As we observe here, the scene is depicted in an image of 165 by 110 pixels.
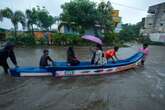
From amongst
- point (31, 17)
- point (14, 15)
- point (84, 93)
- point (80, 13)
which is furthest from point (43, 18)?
point (84, 93)

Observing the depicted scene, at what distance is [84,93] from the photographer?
701cm

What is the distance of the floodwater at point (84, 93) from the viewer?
19.2 feet

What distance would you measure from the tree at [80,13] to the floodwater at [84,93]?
20331 millimetres

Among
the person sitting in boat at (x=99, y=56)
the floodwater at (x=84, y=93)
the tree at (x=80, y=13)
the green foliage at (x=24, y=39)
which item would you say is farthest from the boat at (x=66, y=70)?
the tree at (x=80, y=13)

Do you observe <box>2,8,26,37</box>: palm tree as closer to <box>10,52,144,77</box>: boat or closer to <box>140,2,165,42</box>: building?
<box>10,52,144,77</box>: boat

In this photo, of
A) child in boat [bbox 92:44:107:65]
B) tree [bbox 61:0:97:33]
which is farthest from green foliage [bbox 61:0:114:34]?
child in boat [bbox 92:44:107:65]

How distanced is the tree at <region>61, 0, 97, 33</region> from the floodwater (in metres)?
20.3

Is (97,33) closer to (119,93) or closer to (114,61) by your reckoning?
(114,61)

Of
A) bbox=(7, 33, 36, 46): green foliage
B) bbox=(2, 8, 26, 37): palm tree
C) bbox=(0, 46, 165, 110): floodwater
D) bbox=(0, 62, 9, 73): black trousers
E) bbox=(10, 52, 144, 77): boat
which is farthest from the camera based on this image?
bbox=(2, 8, 26, 37): palm tree

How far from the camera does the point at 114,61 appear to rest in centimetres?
1074

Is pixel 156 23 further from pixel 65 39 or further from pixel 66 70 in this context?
pixel 66 70

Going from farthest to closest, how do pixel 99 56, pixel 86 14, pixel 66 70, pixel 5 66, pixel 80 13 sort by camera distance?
pixel 86 14 < pixel 80 13 < pixel 99 56 < pixel 5 66 < pixel 66 70

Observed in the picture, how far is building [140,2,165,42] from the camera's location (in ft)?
134

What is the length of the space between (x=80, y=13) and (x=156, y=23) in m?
23.8
